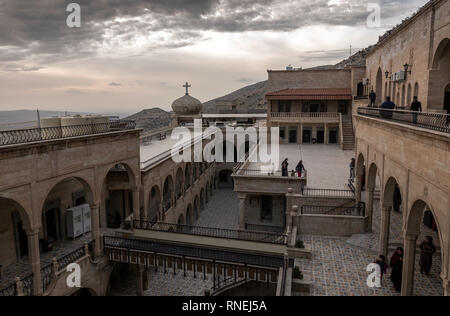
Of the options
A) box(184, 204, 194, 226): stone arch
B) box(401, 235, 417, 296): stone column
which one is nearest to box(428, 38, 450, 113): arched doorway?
box(401, 235, 417, 296): stone column

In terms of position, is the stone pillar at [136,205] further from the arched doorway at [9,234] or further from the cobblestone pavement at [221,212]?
the cobblestone pavement at [221,212]

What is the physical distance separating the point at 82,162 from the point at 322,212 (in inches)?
563

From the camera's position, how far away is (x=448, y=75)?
17750mm

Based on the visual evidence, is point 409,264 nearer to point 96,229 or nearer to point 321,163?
point 96,229

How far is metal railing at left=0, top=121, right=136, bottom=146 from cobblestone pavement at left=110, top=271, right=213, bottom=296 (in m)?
9.39

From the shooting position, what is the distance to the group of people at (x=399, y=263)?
13227mm

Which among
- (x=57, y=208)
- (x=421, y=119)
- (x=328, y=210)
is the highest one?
(x=421, y=119)

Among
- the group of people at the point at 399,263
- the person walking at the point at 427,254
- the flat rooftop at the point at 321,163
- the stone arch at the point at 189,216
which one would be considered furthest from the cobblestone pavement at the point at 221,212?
the person walking at the point at 427,254

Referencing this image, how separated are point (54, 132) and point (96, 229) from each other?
205 inches

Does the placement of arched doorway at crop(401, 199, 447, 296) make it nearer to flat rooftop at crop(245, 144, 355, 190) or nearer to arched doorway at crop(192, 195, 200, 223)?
flat rooftop at crop(245, 144, 355, 190)

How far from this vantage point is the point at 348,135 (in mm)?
37812

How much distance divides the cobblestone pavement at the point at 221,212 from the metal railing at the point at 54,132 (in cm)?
1643

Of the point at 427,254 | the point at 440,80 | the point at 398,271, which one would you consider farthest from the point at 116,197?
the point at 440,80

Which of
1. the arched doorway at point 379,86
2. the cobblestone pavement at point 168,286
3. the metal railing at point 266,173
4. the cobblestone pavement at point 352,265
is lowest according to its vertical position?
the cobblestone pavement at point 168,286
